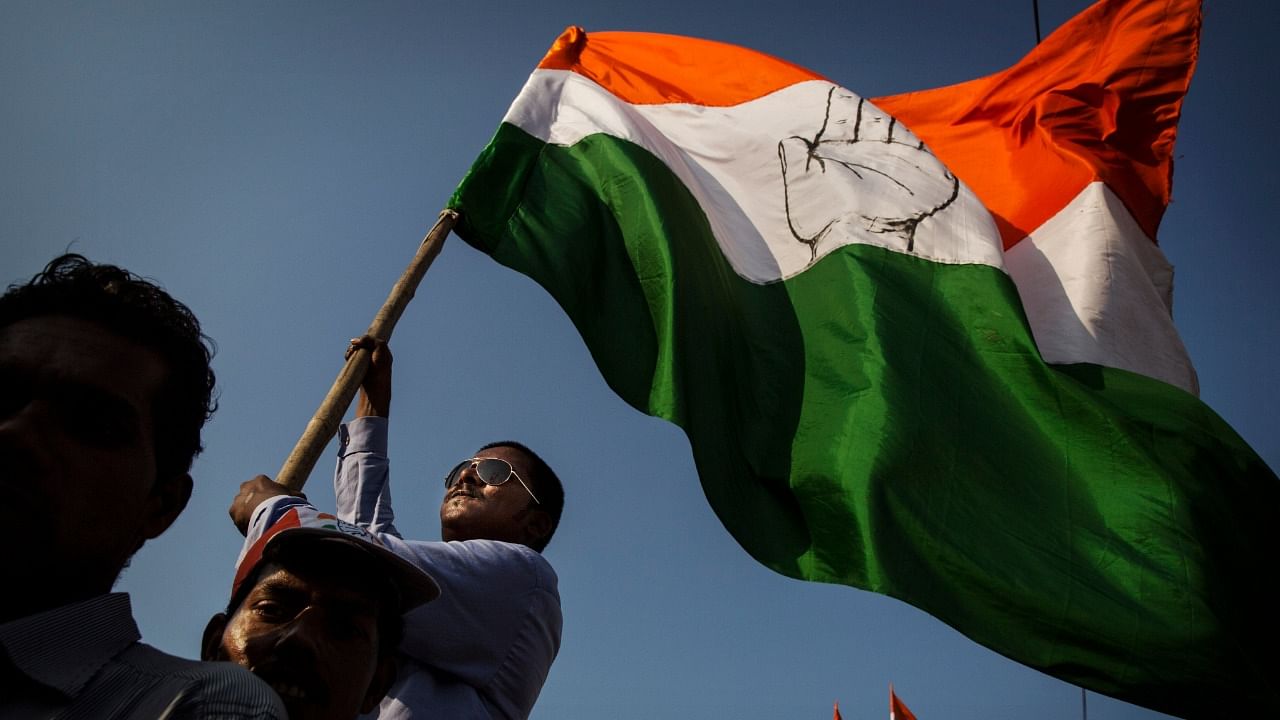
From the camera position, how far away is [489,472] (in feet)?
12.6

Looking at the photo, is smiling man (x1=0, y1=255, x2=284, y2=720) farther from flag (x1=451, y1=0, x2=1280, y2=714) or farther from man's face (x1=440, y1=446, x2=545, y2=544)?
flag (x1=451, y1=0, x2=1280, y2=714)

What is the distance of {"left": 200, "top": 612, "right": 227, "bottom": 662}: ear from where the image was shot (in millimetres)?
2119

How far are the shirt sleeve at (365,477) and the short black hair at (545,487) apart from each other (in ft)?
1.84

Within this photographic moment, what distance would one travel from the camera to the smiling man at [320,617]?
2027mm

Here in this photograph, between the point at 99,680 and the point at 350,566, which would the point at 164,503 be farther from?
the point at 350,566

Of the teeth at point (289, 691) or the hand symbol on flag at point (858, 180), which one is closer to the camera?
the teeth at point (289, 691)

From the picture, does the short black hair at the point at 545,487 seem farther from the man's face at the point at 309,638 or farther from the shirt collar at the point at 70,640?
the shirt collar at the point at 70,640

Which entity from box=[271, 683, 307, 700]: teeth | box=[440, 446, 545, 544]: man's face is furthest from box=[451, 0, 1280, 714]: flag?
box=[271, 683, 307, 700]: teeth

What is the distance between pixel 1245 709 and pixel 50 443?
4339 mm

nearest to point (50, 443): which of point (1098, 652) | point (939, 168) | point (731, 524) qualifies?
point (731, 524)

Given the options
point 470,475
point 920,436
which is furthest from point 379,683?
point 920,436

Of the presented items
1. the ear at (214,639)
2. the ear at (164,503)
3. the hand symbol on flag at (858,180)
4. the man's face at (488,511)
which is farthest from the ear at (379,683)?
the hand symbol on flag at (858,180)

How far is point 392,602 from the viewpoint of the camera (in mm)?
2215

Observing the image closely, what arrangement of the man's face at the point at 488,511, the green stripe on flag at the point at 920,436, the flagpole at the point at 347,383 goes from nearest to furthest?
the flagpole at the point at 347,383 < the man's face at the point at 488,511 < the green stripe on flag at the point at 920,436
